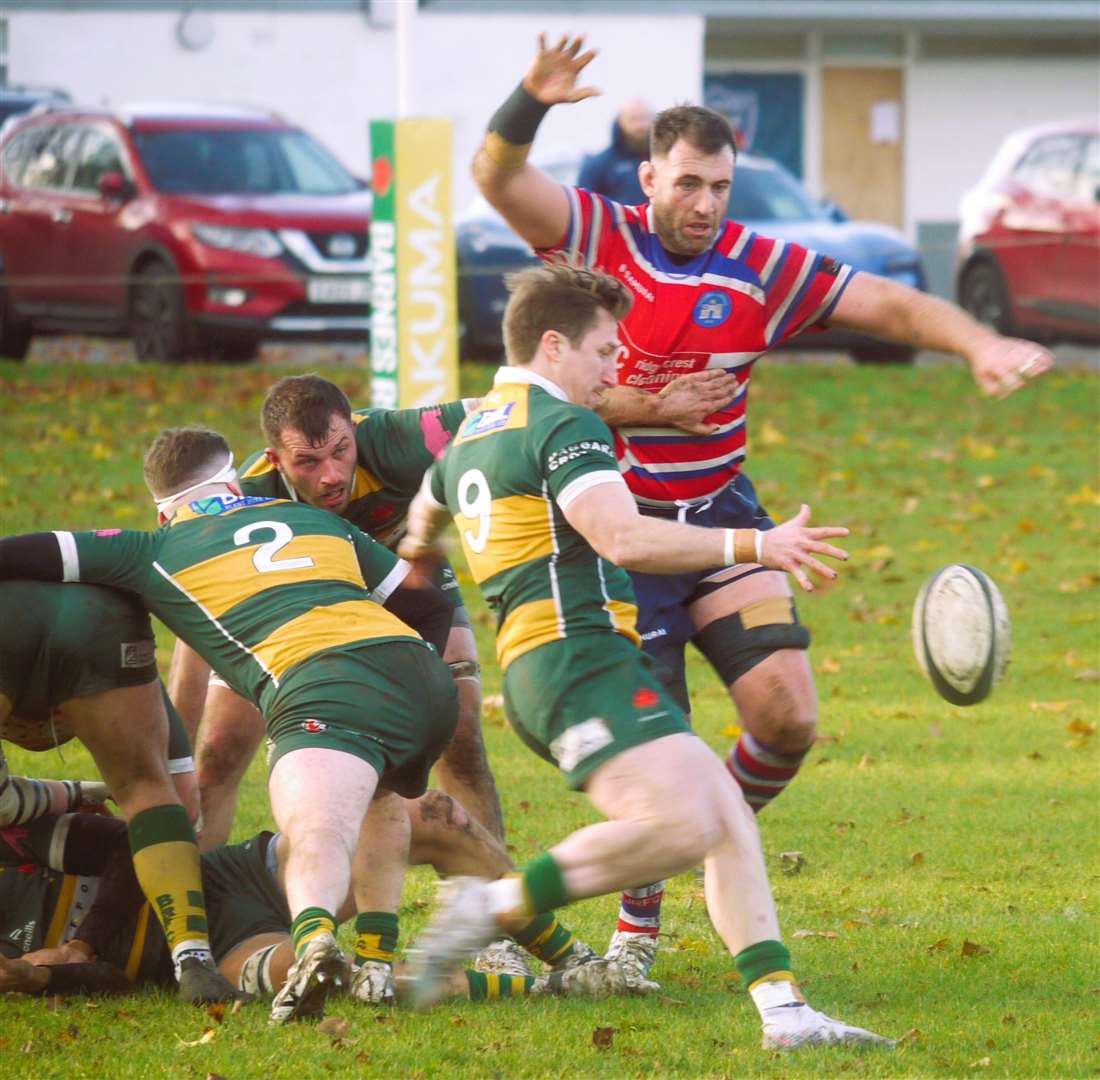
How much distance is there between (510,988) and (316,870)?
0.78 metres

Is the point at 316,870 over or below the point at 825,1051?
over

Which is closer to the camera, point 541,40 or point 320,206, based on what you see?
point 541,40

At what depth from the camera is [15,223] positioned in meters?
19.4

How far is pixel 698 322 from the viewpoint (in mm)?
6242

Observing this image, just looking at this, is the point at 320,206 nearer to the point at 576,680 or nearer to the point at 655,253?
the point at 655,253

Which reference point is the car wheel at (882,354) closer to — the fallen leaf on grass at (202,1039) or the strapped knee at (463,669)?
the strapped knee at (463,669)

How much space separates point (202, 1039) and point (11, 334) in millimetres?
15376

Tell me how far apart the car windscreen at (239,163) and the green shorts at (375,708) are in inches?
537

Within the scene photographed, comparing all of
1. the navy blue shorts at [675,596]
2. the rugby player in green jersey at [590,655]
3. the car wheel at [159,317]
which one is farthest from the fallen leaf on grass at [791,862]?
the car wheel at [159,317]

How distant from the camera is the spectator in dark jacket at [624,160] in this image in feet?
45.2

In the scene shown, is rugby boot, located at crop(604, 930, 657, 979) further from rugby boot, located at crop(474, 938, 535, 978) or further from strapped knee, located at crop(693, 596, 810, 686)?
strapped knee, located at crop(693, 596, 810, 686)

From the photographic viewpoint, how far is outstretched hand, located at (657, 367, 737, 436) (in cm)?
616

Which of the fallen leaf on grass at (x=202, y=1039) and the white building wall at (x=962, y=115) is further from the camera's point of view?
the white building wall at (x=962, y=115)

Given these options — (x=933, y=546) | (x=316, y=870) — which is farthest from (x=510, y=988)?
(x=933, y=546)
